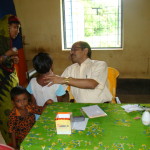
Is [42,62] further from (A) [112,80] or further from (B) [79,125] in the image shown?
(A) [112,80]

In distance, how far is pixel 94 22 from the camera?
572cm

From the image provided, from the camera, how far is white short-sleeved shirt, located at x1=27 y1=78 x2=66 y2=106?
2463 millimetres

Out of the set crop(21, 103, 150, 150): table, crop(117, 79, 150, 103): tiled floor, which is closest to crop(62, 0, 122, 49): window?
crop(117, 79, 150, 103): tiled floor

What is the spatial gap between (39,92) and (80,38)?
3.65 meters

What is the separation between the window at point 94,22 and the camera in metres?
5.60

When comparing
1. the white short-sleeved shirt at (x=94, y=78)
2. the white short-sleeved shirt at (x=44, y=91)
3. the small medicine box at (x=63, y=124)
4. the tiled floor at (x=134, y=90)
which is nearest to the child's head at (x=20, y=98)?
the white short-sleeved shirt at (x=44, y=91)

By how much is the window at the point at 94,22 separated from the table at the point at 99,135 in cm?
394

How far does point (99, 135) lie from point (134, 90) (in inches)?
157

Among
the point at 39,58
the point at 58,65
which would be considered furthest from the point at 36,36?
the point at 39,58

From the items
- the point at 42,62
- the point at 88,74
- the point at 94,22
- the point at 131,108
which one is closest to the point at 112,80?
the point at 88,74

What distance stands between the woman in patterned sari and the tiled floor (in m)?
2.63

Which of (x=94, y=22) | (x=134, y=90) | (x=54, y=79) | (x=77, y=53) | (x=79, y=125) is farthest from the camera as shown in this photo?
(x=94, y=22)

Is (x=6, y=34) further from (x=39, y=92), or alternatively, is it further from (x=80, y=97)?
(x=80, y=97)

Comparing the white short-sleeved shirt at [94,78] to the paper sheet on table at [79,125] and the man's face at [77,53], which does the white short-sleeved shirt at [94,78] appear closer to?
the man's face at [77,53]
